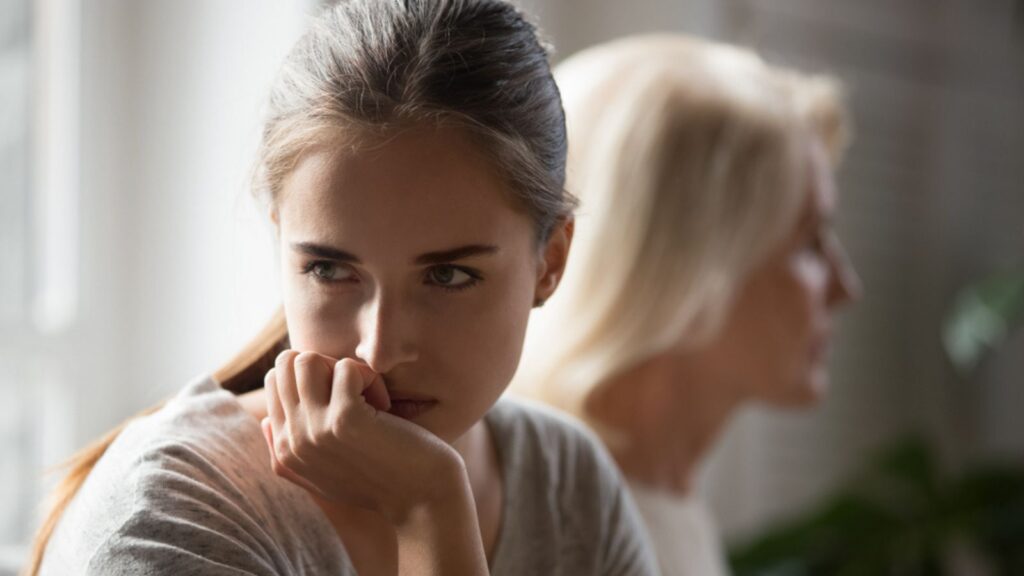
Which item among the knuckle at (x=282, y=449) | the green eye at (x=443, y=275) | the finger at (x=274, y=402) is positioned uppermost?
the green eye at (x=443, y=275)

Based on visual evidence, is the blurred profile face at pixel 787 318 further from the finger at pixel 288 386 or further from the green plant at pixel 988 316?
the finger at pixel 288 386

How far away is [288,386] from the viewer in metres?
0.74

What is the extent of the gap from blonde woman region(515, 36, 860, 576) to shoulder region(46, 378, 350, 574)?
642 mm

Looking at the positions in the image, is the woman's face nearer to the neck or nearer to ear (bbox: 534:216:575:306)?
ear (bbox: 534:216:575:306)

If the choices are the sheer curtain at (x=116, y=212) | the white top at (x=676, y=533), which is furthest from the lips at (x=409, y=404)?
the sheer curtain at (x=116, y=212)

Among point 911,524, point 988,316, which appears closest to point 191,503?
point 988,316

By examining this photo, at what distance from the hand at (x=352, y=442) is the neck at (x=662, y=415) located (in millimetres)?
741

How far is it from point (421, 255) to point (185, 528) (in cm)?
20

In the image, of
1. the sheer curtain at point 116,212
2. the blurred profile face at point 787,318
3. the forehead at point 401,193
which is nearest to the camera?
the forehead at point 401,193

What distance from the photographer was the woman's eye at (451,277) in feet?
2.37

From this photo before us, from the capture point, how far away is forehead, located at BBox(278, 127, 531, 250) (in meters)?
0.70

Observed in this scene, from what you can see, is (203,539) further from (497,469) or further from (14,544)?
(14,544)

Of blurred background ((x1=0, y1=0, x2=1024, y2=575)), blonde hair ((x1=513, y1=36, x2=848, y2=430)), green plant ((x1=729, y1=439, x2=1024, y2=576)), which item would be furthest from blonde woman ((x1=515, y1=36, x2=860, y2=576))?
green plant ((x1=729, y1=439, x2=1024, y2=576))

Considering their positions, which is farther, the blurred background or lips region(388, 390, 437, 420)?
the blurred background
